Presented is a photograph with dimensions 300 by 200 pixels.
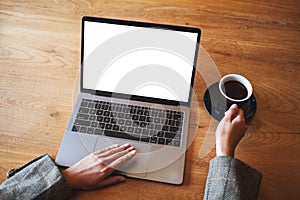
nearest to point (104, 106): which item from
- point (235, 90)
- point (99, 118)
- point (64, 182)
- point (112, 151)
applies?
point (99, 118)

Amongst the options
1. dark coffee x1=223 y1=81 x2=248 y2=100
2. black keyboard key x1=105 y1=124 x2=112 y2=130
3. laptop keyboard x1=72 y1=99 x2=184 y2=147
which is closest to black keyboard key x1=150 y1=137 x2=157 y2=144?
laptop keyboard x1=72 y1=99 x2=184 y2=147

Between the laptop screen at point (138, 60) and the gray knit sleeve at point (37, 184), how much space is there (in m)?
0.26

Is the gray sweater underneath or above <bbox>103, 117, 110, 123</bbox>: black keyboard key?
underneath

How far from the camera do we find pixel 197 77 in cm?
108

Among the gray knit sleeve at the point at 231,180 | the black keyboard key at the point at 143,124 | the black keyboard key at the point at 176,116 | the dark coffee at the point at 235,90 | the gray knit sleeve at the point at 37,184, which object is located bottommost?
the gray knit sleeve at the point at 37,184

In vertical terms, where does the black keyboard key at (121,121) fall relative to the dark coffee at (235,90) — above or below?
below

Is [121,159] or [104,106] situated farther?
[104,106]

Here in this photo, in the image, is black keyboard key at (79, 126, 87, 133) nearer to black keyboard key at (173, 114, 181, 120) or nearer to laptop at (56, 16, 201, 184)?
laptop at (56, 16, 201, 184)

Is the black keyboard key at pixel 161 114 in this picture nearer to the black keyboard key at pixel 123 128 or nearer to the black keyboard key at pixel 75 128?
the black keyboard key at pixel 123 128

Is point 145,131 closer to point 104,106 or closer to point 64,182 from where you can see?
point 104,106

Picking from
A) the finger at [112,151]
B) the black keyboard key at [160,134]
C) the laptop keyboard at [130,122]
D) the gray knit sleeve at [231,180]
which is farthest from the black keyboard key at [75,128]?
the gray knit sleeve at [231,180]

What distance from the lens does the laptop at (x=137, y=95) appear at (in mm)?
903

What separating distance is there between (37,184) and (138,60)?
0.41m

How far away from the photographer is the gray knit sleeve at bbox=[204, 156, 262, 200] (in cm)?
80
